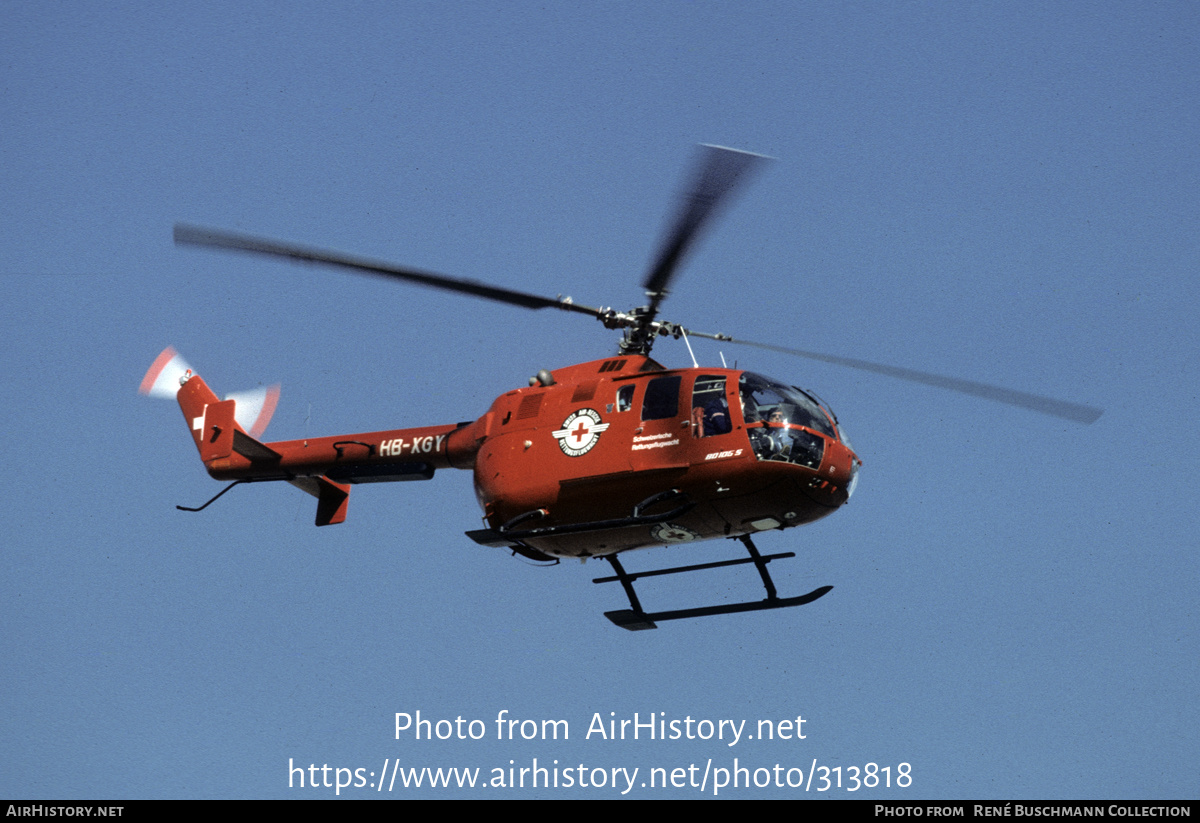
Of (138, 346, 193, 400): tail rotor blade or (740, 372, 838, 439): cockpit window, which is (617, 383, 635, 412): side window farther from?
(138, 346, 193, 400): tail rotor blade

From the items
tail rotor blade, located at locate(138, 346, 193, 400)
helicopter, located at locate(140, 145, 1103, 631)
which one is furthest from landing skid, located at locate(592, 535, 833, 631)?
tail rotor blade, located at locate(138, 346, 193, 400)

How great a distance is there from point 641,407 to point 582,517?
144 cm

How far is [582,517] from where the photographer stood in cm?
1789

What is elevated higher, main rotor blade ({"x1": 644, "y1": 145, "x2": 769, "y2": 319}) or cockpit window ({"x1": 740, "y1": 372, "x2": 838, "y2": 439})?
main rotor blade ({"x1": 644, "y1": 145, "x2": 769, "y2": 319})

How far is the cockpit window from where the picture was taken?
56.0 feet

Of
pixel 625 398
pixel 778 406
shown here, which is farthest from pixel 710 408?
pixel 625 398

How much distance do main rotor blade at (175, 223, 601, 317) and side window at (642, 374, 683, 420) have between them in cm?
152

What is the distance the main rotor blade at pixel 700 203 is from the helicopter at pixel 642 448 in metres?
0.02

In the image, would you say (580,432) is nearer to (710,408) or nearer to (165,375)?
(710,408)

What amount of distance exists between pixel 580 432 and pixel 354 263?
323cm

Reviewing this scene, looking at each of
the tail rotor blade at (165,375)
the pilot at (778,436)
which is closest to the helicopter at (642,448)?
the pilot at (778,436)

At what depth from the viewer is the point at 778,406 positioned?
1716 cm

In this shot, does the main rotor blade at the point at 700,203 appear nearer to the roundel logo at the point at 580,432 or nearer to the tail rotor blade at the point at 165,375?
the roundel logo at the point at 580,432
